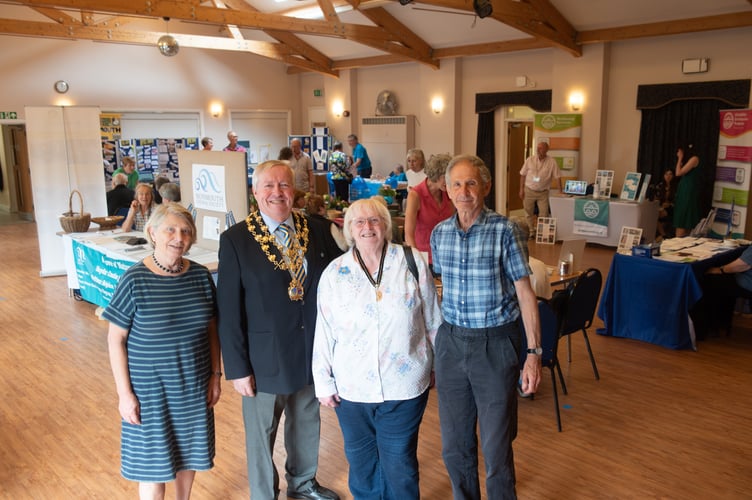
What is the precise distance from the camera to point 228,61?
50.2 ft

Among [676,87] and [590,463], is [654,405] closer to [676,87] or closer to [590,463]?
[590,463]

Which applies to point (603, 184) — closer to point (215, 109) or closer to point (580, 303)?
point (580, 303)

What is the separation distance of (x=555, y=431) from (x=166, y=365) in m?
2.52

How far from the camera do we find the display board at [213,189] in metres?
4.79

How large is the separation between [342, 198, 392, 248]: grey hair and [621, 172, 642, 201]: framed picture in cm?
780

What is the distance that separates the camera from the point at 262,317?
2.58 m

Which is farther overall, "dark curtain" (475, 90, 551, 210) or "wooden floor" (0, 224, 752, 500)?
"dark curtain" (475, 90, 551, 210)

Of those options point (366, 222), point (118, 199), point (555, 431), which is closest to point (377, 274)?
point (366, 222)

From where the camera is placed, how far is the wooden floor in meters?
3.34

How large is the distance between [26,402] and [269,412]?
8.61 feet

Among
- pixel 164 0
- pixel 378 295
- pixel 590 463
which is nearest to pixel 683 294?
pixel 590 463

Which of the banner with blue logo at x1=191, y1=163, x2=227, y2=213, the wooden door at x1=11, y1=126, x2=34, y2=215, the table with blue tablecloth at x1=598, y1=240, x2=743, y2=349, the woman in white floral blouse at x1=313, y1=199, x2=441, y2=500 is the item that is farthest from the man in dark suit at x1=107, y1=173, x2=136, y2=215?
the wooden door at x1=11, y1=126, x2=34, y2=215

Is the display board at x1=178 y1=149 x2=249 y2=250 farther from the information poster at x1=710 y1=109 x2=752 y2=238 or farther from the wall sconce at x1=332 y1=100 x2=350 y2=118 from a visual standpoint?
the wall sconce at x1=332 y1=100 x2=350 y2=118

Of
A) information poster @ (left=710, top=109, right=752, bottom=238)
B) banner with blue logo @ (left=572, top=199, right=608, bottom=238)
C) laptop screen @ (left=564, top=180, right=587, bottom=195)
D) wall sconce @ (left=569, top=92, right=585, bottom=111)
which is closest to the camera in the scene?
information poster @ (left=710, top=109, right=752, bottom=238)
